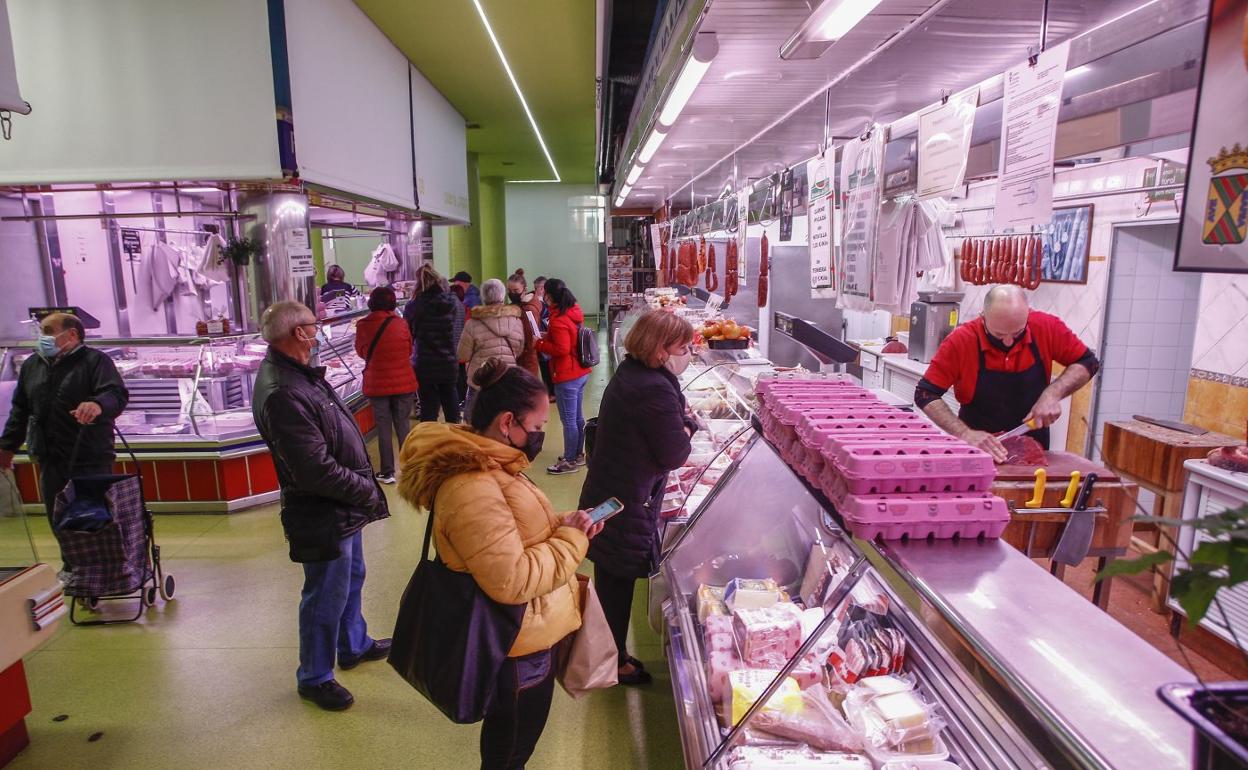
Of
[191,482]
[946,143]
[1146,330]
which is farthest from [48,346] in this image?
[1146,330]

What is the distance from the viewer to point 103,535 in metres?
3.98

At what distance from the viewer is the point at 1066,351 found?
383cm

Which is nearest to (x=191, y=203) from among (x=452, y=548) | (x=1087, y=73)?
(x=452, y=548)

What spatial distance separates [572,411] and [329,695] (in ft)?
12.2

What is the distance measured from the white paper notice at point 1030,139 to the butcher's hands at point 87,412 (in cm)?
483

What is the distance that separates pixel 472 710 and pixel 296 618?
2.67 meters

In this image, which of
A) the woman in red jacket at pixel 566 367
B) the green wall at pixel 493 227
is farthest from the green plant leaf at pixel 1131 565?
the green wall at pixel 493 227

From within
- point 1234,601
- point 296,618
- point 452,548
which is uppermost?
point 452,548

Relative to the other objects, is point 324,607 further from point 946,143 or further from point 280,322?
point 946,143

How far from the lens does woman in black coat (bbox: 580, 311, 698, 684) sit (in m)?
2.99

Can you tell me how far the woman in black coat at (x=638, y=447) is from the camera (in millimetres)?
2986

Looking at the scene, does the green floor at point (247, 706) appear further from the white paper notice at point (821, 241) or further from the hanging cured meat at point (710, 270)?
the hanging cured meat at point (710, 270)

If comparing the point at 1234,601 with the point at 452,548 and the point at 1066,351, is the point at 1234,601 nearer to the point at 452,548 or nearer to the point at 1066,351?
the point at 1066,351

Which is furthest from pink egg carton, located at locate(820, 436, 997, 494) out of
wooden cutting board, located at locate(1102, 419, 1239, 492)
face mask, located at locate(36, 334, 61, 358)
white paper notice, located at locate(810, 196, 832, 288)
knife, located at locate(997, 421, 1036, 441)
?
face mask, located at locate(36, 334, 61, 358)
